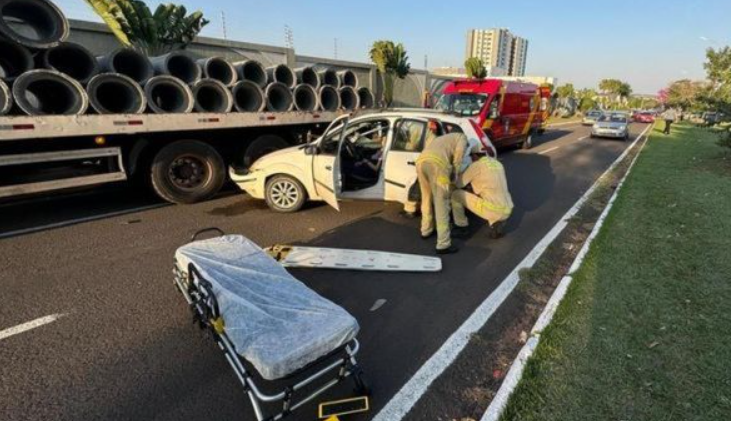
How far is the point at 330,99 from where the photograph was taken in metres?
8.75

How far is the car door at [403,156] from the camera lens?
5934 millimetres

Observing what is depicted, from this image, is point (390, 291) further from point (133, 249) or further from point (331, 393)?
point (133, 249)

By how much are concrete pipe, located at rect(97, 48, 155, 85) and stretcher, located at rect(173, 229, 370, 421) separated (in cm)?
418

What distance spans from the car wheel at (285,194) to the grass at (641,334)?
4008 mm

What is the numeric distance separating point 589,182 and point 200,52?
1184cm

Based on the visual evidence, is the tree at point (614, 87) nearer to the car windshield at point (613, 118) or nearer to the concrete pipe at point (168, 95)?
the car windshield at point (613, 118)

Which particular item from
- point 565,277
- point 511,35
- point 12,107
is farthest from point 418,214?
point 511,35

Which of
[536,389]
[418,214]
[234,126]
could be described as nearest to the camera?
[536,389]

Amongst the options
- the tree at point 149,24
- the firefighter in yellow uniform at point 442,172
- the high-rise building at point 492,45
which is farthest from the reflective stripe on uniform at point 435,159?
the high-rise building at point 492,45

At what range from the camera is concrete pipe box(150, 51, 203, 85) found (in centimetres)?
635

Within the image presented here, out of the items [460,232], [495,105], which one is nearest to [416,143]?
[460,232]

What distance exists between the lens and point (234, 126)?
6922 mm

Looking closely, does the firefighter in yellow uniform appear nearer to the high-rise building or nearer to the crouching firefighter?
the crouching firefighter

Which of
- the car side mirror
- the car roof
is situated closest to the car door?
the car roof
